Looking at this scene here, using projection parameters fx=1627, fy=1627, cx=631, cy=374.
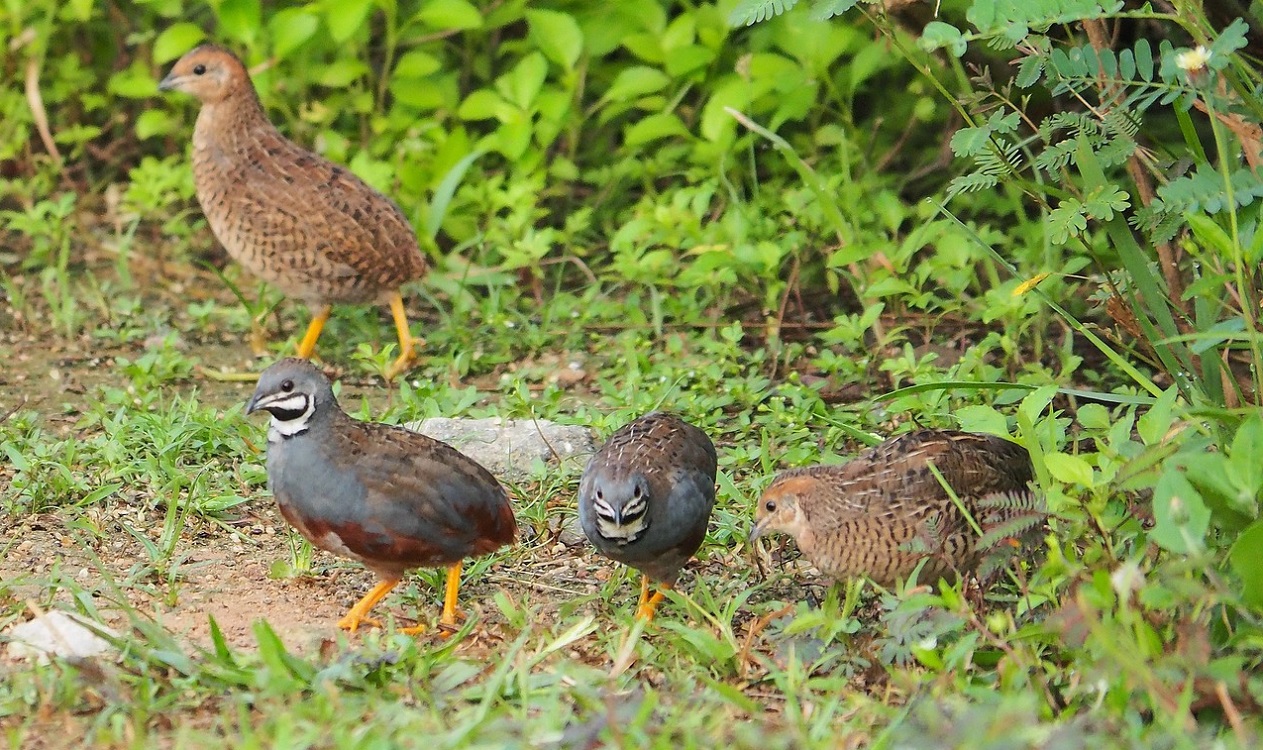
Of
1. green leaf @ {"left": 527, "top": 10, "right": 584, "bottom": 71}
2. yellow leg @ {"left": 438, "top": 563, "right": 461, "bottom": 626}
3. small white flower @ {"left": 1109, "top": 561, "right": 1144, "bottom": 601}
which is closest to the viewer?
small white flower @ {"left": 1109, "top": 561, "right": 1144, "bottom": 601}

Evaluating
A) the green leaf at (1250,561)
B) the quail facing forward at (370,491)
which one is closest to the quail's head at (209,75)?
the quail facing forward at (370,491)

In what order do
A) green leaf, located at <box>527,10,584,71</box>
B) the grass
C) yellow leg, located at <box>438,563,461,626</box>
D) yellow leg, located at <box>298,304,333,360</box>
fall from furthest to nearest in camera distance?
green leaf, located at <box>527,10,584,71</box> → yellow leg, located at <box>298,304,333,360</box> → yellow leg, located at <box>438,563,461,626</box> → the grass

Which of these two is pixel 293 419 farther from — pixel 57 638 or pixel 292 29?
pixel 292 29

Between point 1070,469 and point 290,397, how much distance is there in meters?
2.09

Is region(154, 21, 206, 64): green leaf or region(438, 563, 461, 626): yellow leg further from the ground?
region(154, 21, 206, 64): green leaf

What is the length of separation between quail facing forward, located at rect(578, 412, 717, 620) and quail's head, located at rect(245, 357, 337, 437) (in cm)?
78

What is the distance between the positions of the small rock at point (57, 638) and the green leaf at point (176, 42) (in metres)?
3.83

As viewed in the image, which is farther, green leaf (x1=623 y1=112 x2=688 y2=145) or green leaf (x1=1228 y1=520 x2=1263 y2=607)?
green leaf (x1=623 y1=112 x2=688 y2=145)

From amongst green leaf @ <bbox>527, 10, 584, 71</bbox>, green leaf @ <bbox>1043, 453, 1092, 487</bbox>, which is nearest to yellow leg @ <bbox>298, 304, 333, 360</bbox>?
green leaf @ <bbox>527, 10, 584, 71</bbox>

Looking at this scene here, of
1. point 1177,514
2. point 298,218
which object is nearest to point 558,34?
point 298,218

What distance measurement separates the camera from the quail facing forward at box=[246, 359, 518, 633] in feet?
14.3

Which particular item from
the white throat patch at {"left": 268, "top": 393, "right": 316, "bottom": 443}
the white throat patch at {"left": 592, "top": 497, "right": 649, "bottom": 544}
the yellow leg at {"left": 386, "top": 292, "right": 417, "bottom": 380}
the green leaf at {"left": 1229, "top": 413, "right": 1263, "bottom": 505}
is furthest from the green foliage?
the white throat patch at {"left": 268, "top": 393, "right": 316, "bottom": 443}

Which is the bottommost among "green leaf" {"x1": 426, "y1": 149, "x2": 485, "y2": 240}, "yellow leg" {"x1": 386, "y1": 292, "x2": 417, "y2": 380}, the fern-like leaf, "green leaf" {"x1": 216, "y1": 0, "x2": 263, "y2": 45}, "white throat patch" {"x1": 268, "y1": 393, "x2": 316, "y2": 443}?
"yellow leg" {"x1": 386, "y1": 292, "x2": 417, "y2": 380}

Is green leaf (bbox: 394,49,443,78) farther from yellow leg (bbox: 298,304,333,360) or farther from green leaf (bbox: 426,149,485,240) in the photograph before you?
yellow leg (bbox: 298,304,333,360)
